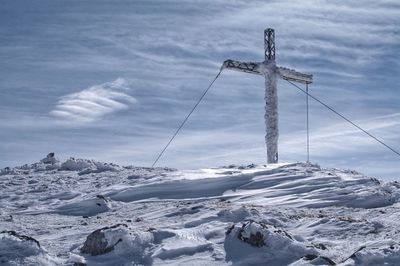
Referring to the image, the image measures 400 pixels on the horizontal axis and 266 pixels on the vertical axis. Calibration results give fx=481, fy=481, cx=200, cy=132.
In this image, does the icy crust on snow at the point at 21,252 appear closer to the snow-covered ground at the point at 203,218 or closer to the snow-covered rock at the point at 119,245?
the snow-covered ground at the point at 203,218

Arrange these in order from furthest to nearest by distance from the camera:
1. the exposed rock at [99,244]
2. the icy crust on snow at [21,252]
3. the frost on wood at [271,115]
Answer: the frost on wood at [271,115]
the exposed rock at [99,244]
the icy crust on snow at [21,252]

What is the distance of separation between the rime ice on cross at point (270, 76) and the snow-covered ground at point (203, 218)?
5.47 m

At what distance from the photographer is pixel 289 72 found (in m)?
24.1

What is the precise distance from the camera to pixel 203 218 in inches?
397

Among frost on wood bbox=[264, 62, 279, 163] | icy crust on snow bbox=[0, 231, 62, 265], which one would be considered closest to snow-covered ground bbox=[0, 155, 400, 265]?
icy crust on snow bbox=[0, 231, 62, 265]

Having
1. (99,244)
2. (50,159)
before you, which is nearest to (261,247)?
(99,244)

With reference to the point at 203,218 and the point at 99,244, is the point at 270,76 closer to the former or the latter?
the point at 203,218

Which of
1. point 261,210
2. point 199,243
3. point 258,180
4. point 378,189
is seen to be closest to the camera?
point 199,243

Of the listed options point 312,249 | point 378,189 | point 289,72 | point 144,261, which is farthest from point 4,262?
point 289,72

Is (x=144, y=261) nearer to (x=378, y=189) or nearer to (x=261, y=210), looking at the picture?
(x=261, y=210)

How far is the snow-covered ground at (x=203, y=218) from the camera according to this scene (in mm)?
7730

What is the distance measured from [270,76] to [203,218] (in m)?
14.3

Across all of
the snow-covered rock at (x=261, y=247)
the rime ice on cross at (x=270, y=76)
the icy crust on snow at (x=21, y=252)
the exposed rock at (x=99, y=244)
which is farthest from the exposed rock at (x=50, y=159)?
the snow-covered rock at (x=261, y=247)

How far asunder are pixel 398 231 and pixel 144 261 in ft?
15.1
